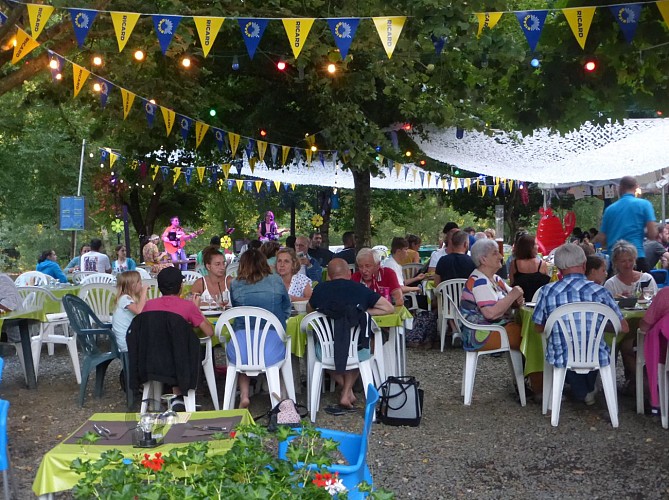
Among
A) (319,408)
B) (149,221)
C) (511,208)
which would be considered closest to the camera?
(319,408)

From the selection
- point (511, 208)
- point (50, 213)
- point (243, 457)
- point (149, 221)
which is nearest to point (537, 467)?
point (243, 457)

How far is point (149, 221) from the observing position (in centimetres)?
2759

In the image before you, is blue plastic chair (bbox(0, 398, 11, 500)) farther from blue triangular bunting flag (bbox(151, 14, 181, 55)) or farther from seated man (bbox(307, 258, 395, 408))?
blue triangular bunting flag (bbox(151, 14, 181, 55))

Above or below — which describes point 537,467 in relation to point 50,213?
below

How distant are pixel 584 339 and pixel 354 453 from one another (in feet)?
10.2

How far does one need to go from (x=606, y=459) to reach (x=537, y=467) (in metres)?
0.49

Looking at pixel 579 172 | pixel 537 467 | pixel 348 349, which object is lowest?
pixel 537 467

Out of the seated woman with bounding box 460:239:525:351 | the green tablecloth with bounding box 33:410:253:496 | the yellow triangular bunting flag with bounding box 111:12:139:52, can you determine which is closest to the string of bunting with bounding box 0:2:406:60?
the yellow triangular bunting flag with bounding box 111:12:139:52

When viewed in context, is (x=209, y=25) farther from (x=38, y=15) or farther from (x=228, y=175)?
(x=228, y=175)

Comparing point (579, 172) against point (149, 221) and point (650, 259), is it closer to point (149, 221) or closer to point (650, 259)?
point (650, 259)

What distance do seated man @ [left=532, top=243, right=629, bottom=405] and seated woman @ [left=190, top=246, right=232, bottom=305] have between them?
8.90 feet

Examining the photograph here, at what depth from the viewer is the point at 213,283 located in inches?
296

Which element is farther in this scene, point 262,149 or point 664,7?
point 262,149

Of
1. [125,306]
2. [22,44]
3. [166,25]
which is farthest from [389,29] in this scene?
[22,44]
